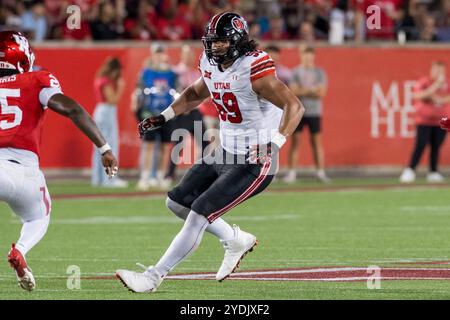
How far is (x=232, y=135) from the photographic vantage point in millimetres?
9297

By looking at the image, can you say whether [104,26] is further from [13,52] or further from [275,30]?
[13,52]

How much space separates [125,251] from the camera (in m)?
11.6

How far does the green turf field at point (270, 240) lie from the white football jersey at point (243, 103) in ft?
3.39

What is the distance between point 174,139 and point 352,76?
3.83 m

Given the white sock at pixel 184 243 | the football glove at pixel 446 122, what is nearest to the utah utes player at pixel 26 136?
the white sock at pixel 184 243

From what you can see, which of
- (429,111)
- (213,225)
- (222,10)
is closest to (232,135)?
(213,225)

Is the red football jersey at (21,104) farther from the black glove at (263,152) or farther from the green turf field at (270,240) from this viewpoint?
the black glove at (263,152)

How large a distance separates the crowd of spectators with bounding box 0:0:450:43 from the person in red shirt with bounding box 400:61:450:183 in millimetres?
1335

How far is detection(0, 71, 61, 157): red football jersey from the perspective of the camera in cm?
850

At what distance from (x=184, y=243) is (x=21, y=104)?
1417 millimetres

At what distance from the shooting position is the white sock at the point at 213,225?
361 inches

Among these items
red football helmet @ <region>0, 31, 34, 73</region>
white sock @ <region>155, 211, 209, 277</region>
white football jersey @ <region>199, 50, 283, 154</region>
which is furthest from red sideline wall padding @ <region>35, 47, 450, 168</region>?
red football helmet @ <region>0, 31, 34, 73</region>

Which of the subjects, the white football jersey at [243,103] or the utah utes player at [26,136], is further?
the white football jersey at [243,103]

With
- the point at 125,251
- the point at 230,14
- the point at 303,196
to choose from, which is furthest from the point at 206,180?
the point at 303,196
